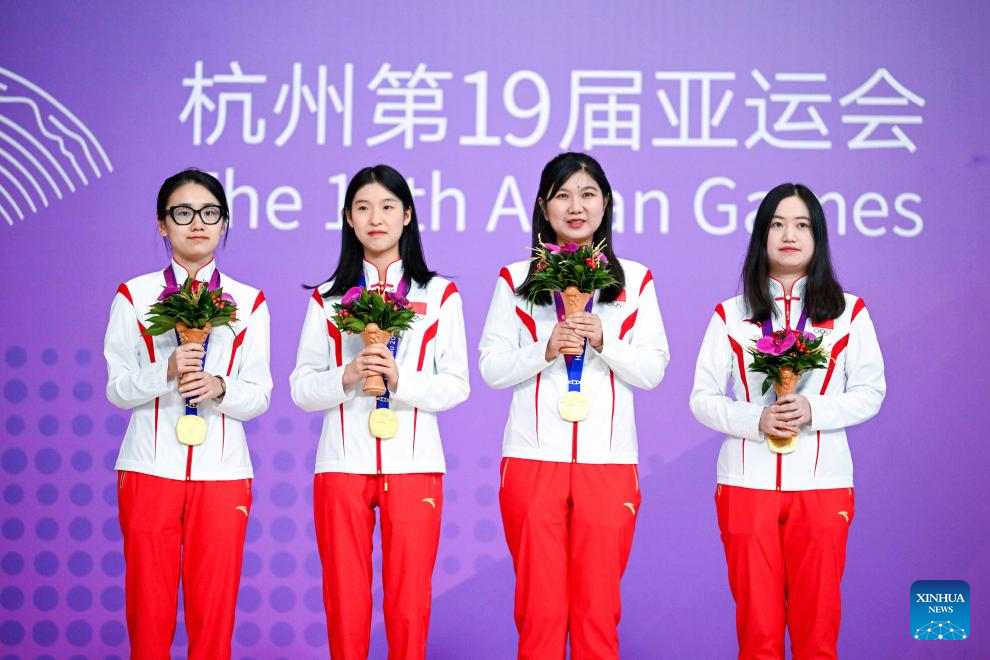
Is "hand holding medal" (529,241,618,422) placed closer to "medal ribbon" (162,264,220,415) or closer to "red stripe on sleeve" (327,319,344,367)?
"red stripe on sleeve" (327,319,344,367)

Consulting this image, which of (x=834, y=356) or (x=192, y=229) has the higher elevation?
(x=192, y=229)

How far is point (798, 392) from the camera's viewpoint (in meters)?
3.86

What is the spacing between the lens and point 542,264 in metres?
3.70

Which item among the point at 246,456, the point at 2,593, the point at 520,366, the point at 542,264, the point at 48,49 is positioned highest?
the point at 48,49

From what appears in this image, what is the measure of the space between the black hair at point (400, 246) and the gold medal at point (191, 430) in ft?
1.97

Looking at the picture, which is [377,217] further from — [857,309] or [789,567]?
[789,567]

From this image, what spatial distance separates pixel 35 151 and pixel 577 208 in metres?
3.08

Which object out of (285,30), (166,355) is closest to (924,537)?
(166,355)

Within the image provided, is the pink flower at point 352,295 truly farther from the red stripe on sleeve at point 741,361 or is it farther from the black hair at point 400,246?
the red stripe on sleeve at point 741,361

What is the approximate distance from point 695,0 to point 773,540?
2.83 metres

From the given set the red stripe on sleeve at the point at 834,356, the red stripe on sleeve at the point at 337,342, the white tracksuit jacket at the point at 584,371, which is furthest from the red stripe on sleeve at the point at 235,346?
the red stripe on sleeve at the point at 834,356

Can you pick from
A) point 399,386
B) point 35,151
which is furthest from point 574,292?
point 35,151

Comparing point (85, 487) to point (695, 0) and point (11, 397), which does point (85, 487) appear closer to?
point (11, 397)

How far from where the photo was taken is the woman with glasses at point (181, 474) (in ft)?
12.2
